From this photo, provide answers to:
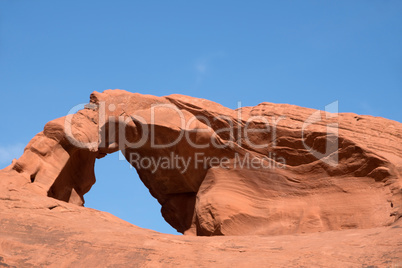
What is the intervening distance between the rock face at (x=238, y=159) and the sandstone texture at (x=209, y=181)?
0.07ft

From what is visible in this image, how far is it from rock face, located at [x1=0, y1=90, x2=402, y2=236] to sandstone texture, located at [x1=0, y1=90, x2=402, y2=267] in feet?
0.07

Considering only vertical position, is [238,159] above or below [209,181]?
above

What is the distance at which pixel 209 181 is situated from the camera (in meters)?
12.9

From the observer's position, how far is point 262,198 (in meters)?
12.5

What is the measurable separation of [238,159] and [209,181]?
28.0 inches

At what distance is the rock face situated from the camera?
466 inches

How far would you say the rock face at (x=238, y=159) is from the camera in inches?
466

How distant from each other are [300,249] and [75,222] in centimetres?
360

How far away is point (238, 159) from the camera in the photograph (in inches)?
504

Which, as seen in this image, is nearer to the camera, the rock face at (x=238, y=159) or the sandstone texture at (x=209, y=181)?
the sandstone texture at (x=209, y=181)

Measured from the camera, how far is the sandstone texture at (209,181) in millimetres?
9945

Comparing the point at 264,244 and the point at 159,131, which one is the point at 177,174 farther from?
the point at 264,244

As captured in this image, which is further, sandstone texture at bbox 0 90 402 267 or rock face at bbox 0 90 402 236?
rock face at bbox 0 90 402 236

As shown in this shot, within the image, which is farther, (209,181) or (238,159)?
(209,181)
